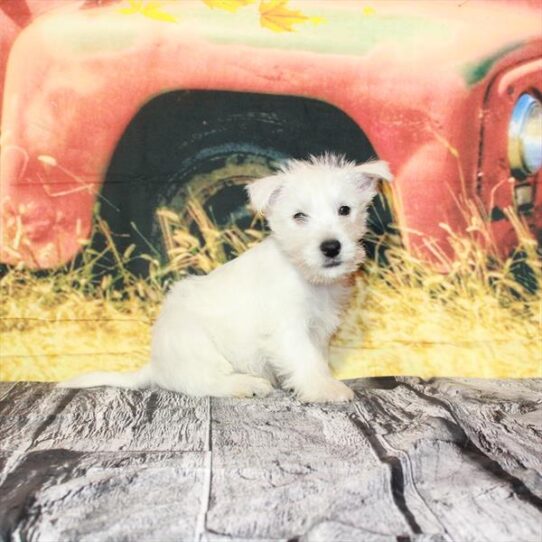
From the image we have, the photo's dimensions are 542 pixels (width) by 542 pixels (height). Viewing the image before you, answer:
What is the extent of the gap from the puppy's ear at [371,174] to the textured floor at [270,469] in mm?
957

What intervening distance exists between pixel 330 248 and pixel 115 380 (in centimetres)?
119

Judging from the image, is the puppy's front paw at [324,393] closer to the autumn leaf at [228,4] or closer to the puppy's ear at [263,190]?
the puppy's ear at [263,190]

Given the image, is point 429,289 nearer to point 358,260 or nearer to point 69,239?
point 358,260

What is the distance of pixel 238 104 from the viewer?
11.2ft

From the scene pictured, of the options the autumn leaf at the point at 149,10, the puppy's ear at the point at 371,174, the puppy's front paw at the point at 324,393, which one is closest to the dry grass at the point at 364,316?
the puppy's ear at the point at 371,174

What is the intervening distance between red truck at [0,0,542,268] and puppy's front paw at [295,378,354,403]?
1065mm

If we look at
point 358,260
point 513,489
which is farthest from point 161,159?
point 513,489

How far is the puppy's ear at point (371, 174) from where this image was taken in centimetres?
299

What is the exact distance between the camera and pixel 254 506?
176 cm

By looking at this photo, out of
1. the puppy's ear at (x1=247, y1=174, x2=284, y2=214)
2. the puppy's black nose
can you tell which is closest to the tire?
the puppy's ear at (x1=247, y1=174, x2=284, y2=214)

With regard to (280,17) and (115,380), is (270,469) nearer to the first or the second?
(115,380)

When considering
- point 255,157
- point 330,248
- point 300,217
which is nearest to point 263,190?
point 300,217

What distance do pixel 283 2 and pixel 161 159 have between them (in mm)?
984

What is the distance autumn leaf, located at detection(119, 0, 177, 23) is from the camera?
3.35 metres
